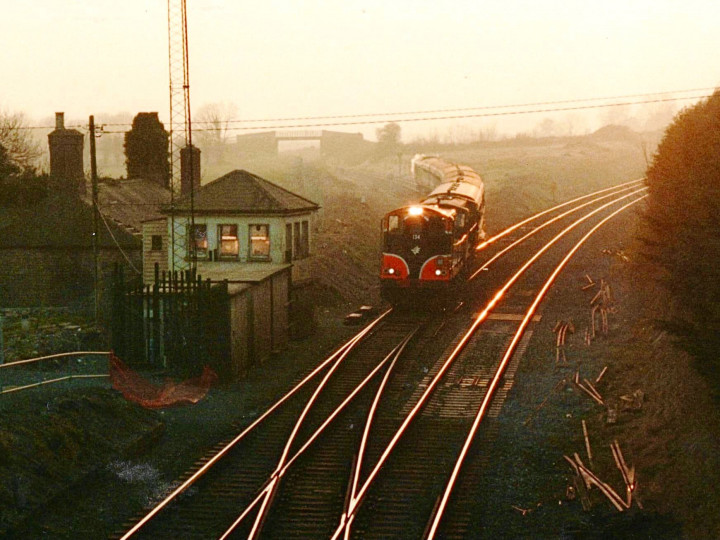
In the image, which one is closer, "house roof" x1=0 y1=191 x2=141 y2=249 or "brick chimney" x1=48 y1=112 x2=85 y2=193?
"house roof" x1=0 y1=191 x2=141 y2=249

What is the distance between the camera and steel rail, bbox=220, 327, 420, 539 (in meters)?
12.3

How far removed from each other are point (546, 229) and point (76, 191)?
22477 millimetres

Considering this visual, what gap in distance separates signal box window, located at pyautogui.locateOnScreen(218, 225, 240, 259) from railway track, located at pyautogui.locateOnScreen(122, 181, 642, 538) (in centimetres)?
695

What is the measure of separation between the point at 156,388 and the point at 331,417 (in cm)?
523

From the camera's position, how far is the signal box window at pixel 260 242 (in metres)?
29.9

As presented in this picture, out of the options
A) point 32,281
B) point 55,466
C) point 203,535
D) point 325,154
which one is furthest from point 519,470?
point 325,154

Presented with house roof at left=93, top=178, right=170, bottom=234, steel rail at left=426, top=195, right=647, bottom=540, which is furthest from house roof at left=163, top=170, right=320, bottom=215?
steel rail at left=426, top=195, right=647, bottom=540

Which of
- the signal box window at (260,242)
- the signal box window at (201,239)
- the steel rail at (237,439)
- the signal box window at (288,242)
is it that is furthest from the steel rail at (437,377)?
the signal box window at (201,239)

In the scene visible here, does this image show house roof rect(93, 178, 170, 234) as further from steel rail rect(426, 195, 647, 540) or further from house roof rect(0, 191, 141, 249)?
steel rail rect(426, 195, 647, 540)

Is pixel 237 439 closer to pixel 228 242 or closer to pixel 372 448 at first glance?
pixel 372 448

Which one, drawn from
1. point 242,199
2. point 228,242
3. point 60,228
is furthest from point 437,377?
point 60,228

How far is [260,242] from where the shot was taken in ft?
98.7

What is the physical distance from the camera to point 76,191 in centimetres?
3791

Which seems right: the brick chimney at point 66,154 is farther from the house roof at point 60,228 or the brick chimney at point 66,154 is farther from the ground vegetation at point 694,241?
the ground vegetation at point 694,241
